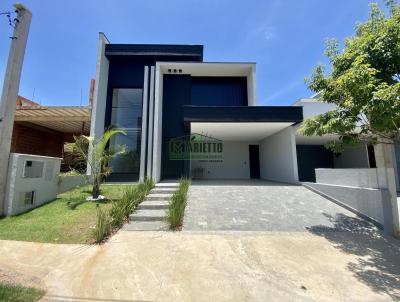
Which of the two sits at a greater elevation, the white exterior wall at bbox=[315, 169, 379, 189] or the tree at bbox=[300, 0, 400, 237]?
the tree at bbox=[300, 0, 400, 237]

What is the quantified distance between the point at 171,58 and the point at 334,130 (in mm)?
11149

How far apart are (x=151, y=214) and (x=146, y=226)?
578 mm

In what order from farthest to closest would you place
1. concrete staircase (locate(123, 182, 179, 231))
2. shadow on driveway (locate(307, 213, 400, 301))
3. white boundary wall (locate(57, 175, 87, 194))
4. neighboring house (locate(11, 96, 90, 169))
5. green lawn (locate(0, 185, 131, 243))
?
neighboring house (locate(11, 96, 90, 169)), white boundary wall (locate(57, 175, 87, 194)), concrete staircase (locate(123, 182, 179, 231)), green lawn (locate(0, 185, 131, 243)), shadow on driveway (locate(307, 213, 400, 301))

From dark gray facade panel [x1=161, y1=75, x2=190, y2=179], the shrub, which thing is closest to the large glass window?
dark gray facade panel [x1=161, y1=75, x2=190, y2=179]

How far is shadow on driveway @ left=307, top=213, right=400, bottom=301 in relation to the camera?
302 centimetres

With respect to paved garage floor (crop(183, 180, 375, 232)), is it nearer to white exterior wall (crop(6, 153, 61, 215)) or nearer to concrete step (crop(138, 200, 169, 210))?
concrete step (crop(138, 200, 169, 210))

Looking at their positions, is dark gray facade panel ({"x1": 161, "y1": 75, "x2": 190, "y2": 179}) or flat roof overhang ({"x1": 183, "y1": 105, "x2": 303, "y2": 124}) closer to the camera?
flat roof overhang ({"x1": 183, "y1": 105, "x2": 303, "y2": 124})

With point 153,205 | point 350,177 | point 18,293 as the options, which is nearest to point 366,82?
point 350,177

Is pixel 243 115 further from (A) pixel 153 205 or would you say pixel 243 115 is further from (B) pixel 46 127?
(B) pixel 46 127

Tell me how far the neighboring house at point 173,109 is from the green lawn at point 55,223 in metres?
4.15

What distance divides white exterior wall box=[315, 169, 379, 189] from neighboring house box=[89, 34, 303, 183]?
2.00m

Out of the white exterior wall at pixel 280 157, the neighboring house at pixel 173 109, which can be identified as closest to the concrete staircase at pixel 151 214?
the neighboring house at pixel 173 109

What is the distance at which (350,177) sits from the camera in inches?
262

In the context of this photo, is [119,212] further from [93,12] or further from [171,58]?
[171,58]
